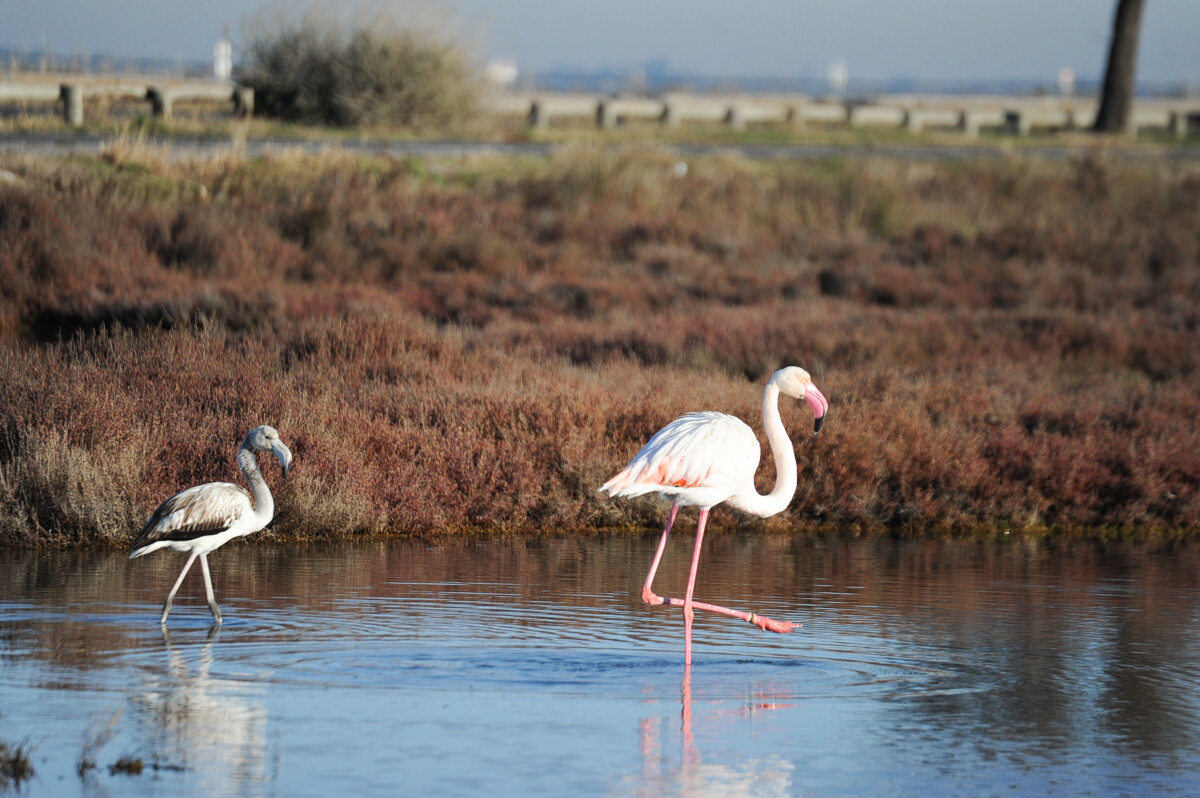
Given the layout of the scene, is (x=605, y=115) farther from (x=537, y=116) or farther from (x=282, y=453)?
(x=282, y=453)

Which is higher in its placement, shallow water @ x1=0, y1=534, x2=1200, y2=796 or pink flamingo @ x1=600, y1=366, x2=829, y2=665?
pink flamingo @ x1=600, y1=366, x2=829, y2=665

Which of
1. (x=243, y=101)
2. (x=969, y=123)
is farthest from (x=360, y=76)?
(x=969, y=123)

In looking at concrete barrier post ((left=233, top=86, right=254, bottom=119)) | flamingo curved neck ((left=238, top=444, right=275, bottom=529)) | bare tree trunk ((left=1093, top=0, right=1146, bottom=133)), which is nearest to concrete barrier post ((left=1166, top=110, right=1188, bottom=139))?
bare tree trunk ((left=1093, top=0, right=1146, bottom=133))

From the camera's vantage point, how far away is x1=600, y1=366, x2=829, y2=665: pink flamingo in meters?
8.30

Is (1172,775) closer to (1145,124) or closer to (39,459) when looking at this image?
(39,459)

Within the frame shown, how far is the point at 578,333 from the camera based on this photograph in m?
17.2

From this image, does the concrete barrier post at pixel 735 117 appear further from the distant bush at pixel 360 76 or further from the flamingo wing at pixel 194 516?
the flamingo wing at pixel 194 516

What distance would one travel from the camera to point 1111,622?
29.9ft

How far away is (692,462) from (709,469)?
116 mm

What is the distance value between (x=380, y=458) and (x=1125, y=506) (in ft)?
20.2

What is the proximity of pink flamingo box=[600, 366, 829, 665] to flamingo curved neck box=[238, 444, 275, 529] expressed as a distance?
187 centimetres

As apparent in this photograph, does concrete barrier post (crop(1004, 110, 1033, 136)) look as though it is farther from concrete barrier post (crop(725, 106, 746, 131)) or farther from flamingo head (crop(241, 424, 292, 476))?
flamingo head (crop(241, 424, 292, 476))

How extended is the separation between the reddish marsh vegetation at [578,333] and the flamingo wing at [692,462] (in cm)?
340

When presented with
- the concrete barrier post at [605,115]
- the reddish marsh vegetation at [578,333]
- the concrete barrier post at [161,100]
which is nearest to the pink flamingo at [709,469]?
the reddish marsh vegetation at [578,333]
